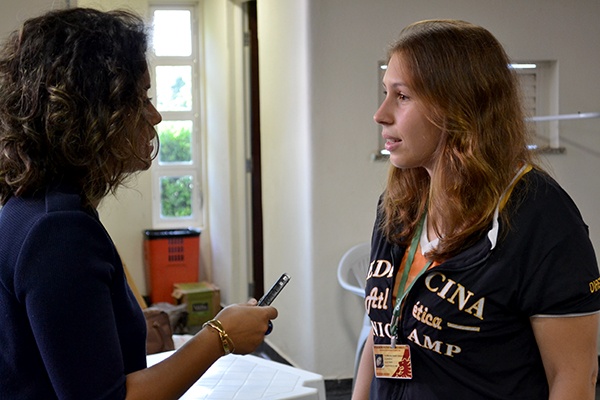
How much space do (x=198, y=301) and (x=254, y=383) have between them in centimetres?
371

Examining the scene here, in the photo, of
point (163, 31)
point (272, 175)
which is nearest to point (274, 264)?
point (272, 175)

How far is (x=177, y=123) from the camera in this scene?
259 inches

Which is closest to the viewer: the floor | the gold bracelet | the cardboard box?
the gold bracelet

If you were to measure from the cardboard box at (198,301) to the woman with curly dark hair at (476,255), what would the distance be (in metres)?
4.49

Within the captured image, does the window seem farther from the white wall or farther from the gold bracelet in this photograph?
the gold bracelet

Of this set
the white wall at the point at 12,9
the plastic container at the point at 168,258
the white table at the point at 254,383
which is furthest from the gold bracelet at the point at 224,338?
the plastic container at the point at 168,258

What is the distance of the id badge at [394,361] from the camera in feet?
4.71

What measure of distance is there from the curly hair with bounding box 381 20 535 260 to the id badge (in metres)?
0.19

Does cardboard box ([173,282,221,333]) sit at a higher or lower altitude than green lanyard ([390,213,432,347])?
lower

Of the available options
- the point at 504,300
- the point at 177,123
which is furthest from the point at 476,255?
the point at 177,123

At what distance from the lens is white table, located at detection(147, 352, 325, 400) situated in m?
2.16

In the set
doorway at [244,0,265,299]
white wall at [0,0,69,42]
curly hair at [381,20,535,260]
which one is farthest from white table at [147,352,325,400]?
doorway at [244,0,265,299]

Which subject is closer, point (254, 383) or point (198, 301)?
point (254, 383)

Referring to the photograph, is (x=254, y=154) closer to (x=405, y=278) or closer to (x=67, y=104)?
(x=405, y=278)
